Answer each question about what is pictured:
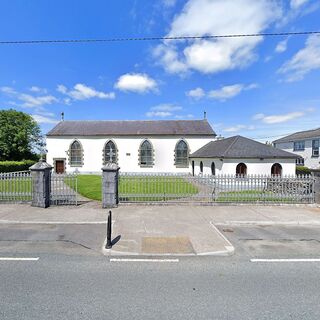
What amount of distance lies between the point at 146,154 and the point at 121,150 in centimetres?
351

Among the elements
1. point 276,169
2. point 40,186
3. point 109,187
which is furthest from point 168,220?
point 276,169

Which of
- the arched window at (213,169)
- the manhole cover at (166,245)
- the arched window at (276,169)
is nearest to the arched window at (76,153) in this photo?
the arched window at (213,169)

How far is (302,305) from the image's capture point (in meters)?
3.75

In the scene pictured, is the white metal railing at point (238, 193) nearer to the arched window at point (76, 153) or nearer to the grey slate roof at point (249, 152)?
the grey slate roof at point (249, 152)

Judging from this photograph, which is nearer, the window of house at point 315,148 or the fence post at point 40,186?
the fence post at point 40,186

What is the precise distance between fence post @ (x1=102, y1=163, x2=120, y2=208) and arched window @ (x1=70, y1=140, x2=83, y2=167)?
80.0ft

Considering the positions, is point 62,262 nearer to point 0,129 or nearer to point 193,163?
point 193,163

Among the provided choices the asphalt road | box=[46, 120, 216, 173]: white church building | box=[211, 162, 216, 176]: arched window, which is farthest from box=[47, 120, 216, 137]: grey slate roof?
the asphalt road

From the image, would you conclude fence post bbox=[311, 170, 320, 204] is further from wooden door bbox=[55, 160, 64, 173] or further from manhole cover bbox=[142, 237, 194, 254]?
wooden door bbox=[55, 160, 64, 173]

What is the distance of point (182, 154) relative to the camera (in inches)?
1341

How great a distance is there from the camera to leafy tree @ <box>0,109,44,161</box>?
42.1 m

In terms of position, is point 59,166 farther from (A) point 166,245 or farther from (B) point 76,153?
(A) point 166,245

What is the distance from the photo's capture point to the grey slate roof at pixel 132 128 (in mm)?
33938

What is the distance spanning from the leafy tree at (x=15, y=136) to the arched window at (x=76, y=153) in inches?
597
